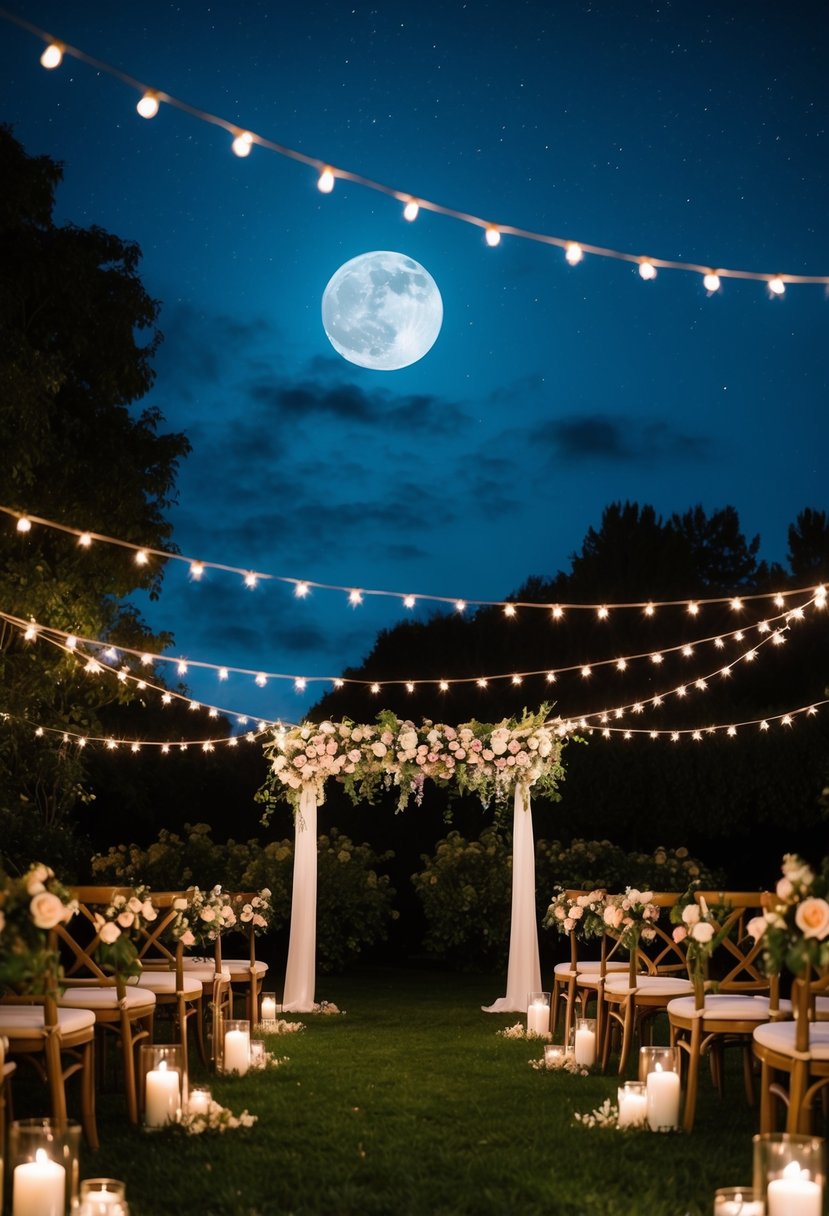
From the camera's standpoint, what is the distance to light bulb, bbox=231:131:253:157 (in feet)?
13.7

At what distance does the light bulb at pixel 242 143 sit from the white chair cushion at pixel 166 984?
3.86 m

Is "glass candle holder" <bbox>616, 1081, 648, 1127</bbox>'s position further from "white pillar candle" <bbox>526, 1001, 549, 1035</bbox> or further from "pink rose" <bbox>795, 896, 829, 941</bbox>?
"white pillar candle" <bbox>526, 1001, 549, 1035</bbox>

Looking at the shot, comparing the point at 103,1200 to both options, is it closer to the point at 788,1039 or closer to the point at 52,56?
the point at 788,1039

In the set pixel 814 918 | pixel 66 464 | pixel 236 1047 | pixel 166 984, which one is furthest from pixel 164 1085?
pixel 66 464

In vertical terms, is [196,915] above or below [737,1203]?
above

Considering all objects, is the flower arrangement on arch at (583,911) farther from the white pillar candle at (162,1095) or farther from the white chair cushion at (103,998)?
the white pillar candle at (162,1095)

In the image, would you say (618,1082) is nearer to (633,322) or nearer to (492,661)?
(633,322)

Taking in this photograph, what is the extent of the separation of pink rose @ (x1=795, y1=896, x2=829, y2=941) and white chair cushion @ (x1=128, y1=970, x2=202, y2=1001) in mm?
3612

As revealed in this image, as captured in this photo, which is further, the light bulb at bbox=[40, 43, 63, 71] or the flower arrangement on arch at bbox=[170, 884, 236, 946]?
the flower arrangement on arch at bbox=[170, 884, 236, 946]

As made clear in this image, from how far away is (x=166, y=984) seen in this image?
6203 millimetres

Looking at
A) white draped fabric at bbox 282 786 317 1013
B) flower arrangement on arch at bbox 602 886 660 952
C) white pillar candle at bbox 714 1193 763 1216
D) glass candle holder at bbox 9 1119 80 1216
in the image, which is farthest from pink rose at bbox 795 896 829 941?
white draped fabric at bbox 282 786 317 1013

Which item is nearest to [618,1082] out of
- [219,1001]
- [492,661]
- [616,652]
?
[219,1001]

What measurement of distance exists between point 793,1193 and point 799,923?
670 millimetres

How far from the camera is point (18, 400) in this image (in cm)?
877
